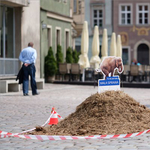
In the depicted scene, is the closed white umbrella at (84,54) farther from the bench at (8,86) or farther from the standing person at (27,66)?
the standing person at (27,66)

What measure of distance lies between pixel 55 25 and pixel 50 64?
12.0 ft

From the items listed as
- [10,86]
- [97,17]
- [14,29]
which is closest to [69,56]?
[14,29]

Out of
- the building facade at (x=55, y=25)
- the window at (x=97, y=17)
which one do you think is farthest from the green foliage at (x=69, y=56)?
the window at (x=97, y=17)

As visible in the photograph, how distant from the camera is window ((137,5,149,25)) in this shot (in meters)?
56.1

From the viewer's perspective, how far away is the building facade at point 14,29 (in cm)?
2191

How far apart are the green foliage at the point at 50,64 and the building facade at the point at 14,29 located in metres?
5.72

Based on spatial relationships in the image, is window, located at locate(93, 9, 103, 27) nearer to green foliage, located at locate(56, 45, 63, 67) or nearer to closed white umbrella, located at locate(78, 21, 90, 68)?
green foliage, located at locate(56, 45, 63, 67)

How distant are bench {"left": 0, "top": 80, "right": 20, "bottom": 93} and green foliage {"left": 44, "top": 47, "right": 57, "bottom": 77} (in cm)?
907

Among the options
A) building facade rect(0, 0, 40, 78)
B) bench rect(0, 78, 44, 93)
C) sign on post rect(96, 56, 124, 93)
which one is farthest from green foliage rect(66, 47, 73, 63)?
sign on post rect(96, 56, 124, 93)

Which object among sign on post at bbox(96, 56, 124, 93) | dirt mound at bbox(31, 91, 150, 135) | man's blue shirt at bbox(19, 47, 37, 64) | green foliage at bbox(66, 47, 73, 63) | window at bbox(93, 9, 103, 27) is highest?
window at bbox(93, 9, 103, 27)

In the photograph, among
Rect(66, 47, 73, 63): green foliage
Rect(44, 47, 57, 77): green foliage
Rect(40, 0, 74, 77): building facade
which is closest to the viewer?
Rect(40, 0, 74, 77): building facade

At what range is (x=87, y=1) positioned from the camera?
5788 cm

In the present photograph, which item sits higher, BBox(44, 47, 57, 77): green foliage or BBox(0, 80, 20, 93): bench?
BBox(44, 47, 57, 77): green foliage

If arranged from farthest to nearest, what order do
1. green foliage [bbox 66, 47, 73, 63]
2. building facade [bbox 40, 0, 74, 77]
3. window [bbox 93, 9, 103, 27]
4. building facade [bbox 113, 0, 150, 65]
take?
1. window [bbox 93, 9, 103, 27]
2. building facade [bbox 113, 0, 150, 65]
3. green foliage [bbox 66, 47, 73, 63]
4. building facade [bbox 40, 0, 74, 77]
